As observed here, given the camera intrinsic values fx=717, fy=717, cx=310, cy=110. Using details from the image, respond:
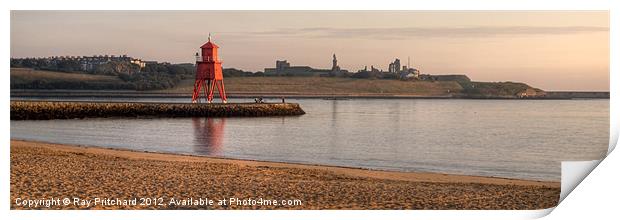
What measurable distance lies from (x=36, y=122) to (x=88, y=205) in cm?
973

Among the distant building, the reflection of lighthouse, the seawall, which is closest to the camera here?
the distant building

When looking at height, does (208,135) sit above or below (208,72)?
below

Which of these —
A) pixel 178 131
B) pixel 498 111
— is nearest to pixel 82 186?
pixel 178 131

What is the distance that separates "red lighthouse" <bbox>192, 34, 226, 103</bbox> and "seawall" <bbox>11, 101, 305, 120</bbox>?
3.63m

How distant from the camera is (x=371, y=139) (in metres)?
12.9

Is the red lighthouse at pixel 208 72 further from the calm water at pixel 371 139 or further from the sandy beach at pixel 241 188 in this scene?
the sandy beach at pixel 241 188

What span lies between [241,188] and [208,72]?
3.95 metres

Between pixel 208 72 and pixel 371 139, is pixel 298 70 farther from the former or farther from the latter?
pixel 371 139

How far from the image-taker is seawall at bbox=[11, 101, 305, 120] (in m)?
14.9

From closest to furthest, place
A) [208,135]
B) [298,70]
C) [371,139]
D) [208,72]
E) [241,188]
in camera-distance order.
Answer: [241,188]
[298,70]
[208,72]
[371,139]
[208,135]

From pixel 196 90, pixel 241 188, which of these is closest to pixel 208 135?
pixel 196 90

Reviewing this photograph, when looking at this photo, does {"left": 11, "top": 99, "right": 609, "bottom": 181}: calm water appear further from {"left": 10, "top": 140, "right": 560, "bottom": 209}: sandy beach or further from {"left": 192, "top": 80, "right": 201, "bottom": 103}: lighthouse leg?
{"left": 10, "top": 140, "right": 560, "bottom": 209}: sandy beach

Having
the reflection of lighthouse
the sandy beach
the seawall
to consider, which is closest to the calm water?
the reflection of lighthouse

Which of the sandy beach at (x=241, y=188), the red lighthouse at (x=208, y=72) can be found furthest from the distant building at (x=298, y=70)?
the sandy beach at (x=241, y=188)
